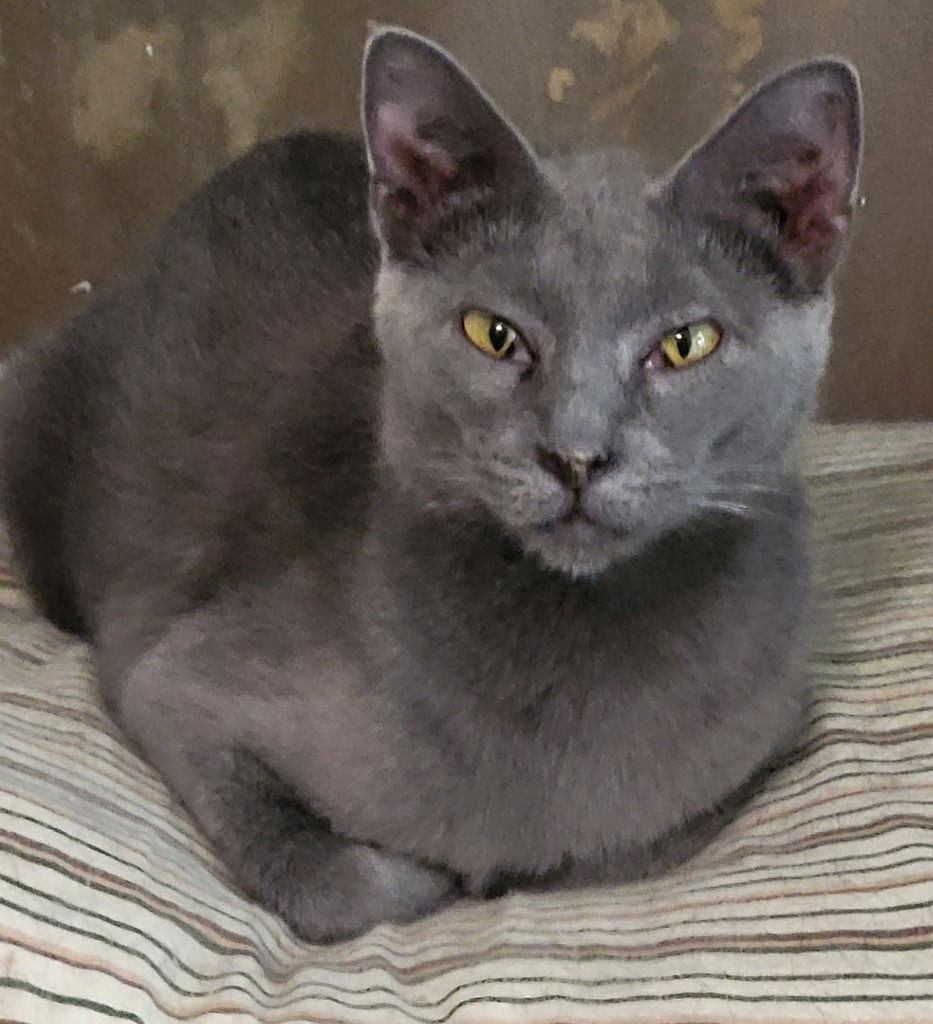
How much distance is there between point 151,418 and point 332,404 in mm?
250

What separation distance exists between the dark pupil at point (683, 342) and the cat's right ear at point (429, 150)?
0.52 ft

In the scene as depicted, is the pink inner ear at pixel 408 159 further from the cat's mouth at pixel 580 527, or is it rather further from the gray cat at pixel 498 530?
the cat's mouth at pixel 580 527

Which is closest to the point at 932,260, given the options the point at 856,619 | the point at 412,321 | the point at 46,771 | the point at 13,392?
the point at 856,619

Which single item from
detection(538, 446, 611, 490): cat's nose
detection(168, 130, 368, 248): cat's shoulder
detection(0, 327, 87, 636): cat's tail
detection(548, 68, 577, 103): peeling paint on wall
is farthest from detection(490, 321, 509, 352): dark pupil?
detection(548, 68, 577, 103): peeling paint on wall

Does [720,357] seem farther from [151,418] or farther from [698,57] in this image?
[698,57]

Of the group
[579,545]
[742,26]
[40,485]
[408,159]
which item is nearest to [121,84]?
[40,485]

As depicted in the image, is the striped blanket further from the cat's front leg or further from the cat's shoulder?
the cat's shoulder

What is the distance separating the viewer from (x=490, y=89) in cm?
178

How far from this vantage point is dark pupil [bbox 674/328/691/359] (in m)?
0.87

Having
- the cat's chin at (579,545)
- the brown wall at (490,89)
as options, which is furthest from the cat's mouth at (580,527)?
the brown wall at (490,89)

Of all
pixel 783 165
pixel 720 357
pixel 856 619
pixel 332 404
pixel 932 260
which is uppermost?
pixel 783 165

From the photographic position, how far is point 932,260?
1781 mm

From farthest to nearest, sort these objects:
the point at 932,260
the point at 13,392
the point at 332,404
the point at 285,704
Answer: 1. the point at 932,260
2. the point at 13,392
3. the point at 332,404
4. the point at 285,704

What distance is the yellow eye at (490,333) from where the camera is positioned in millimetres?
883
